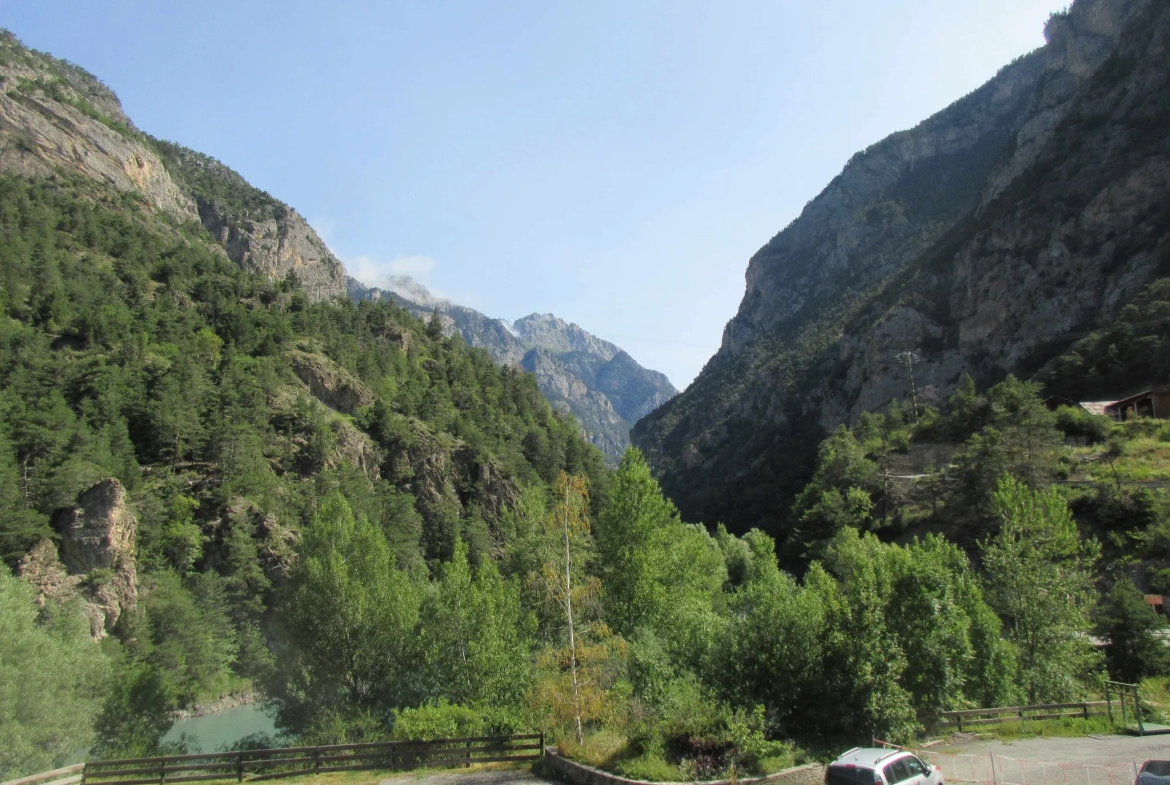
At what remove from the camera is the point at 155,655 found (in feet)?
150

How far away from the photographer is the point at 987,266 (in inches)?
4058

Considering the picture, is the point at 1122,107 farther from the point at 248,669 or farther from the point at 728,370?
the point at 248,669

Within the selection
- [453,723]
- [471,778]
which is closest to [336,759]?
[471,778]

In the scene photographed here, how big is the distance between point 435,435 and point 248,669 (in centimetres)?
4308

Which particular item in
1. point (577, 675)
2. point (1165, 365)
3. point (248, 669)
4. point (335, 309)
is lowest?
point (248, 669)

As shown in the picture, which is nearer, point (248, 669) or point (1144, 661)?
point (1144, 661)

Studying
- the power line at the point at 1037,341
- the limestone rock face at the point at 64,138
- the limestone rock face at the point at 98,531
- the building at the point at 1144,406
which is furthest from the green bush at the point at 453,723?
the limestone rock face at the point at 64,138

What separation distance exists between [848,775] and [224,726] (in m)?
51.2

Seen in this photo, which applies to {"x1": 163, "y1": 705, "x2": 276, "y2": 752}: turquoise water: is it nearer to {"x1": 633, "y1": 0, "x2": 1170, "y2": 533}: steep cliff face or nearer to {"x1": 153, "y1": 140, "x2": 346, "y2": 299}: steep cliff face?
{"x1": 633, "y1": 0, "x2": 1170, "y2": 533}: steep cliff face

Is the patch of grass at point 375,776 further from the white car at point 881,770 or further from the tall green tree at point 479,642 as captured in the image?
the white car at point 881,770

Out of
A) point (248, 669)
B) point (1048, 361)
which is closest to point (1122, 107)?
point (1048, 361)

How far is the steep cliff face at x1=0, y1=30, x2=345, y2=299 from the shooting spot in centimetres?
11106

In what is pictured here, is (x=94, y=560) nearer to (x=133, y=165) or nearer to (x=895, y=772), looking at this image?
(x=895, y=772)

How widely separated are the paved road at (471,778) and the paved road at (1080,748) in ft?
38.3
